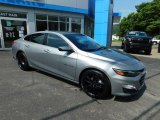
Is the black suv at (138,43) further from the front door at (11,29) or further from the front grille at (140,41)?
the front door at (11,29)

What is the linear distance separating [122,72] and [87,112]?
3.99 ft

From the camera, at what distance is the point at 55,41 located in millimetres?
5684

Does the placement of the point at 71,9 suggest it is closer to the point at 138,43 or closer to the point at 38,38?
the point at 138,43

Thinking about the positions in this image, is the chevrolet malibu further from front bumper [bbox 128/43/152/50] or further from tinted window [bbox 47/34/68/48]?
front bumper [bbox 128/43/152/50]

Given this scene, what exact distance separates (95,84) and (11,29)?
36.7 ft

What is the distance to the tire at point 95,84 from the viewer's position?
4416mm

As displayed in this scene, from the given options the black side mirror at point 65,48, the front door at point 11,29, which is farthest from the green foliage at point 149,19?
the black side mirror at point 65,48

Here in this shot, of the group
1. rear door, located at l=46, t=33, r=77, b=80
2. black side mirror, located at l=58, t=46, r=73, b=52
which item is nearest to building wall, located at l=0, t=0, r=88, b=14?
rear door, located at l=46, t=33, r=77, b=80

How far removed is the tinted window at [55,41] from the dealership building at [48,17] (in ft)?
28.5

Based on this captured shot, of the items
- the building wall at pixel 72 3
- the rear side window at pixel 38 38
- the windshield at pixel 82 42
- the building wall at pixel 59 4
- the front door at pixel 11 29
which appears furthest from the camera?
the building wall at pixel 72 3

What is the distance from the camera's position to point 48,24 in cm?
1634

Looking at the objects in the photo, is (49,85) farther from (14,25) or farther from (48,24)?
(48,24)

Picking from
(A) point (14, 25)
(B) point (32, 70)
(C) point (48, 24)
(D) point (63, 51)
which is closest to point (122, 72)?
Result: (D) point (63, 51)

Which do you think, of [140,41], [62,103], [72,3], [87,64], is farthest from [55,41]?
[72,3]
